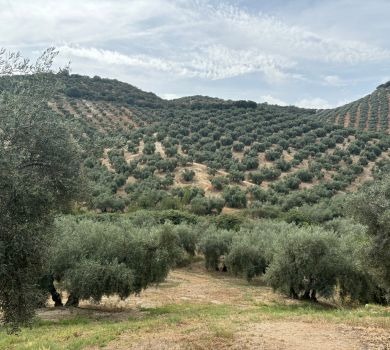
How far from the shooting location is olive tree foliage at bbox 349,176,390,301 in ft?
76.8

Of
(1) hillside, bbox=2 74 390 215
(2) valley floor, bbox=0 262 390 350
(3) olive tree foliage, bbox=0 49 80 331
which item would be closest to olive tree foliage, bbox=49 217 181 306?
(2) valley floor, bbox=0 262 390 350

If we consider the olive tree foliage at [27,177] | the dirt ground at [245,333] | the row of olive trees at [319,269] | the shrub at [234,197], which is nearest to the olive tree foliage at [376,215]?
the dirt ground at [245,333]

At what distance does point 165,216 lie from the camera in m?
65.3

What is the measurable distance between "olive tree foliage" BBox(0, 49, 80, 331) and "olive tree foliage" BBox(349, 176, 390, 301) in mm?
16589

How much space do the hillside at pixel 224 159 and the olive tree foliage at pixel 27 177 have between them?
159 feet

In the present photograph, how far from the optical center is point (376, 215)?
77.7 ft

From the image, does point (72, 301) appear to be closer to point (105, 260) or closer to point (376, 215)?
point (105, 260)

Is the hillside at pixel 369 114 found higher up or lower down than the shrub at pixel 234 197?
higher up

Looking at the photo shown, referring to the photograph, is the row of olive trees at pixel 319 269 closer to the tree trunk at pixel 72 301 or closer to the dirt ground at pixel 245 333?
the dirt ground at pixel 245 333

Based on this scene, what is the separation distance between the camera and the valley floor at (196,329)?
17625mm

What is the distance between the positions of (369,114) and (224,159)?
2866 inches

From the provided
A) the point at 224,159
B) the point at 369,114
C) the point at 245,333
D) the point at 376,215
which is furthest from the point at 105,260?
the point at 369,114

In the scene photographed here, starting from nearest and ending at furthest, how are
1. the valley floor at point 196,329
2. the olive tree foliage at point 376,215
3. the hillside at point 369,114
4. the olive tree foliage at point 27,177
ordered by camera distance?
1. the olive tree foliage at point 27,177
2. the valley floor at point 196,329
3. the olive tree foliage at point 376,215
4. the hillside at point 369,114

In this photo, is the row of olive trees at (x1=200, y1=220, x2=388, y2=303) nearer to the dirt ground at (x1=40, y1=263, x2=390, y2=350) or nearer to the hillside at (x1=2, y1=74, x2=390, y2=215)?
the dirt ground at (x1=40, y1=263, x2=390, y2=350)
